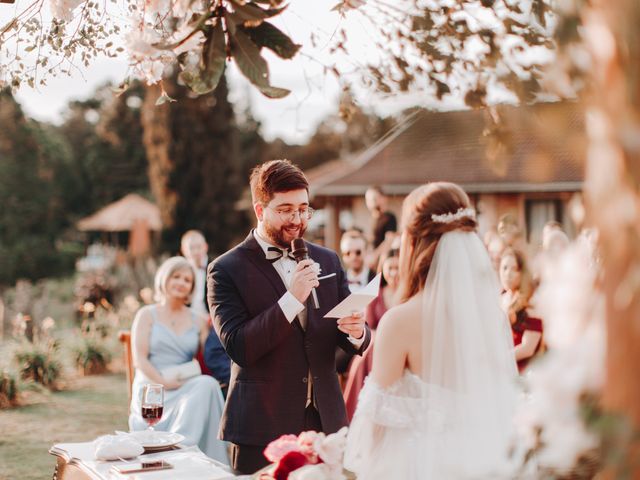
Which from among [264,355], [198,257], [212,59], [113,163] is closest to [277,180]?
[264,355]

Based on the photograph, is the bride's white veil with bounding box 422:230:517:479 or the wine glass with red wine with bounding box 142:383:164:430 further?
the wine glass with red wine with bounding box 142:383:164:430

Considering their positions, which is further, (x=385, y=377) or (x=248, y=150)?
(x=248, y=150)

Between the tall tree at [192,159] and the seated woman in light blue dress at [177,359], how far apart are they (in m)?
17.4

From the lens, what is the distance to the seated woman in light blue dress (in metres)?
5.74

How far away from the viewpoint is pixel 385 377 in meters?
2.56

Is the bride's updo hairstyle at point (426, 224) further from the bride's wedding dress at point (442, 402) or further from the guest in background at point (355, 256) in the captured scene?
the guest in background at point (355, 256)

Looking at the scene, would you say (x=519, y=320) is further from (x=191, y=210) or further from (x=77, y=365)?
(x=191, y=210)

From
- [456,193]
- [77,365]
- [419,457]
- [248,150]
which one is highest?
[248,150]

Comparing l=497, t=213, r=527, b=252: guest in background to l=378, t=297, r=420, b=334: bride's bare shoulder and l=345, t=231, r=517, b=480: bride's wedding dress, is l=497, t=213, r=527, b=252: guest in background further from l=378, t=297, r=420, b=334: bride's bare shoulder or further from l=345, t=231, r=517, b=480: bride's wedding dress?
l=378, t=297, r=420, b=334: bride's bare shoulder

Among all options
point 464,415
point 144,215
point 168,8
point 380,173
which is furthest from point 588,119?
point 144,215

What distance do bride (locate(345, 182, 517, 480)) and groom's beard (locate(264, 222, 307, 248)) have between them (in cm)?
92

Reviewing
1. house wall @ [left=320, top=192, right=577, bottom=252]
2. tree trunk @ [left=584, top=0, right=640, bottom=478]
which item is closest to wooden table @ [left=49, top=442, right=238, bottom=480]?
tree trunk @ [left=584, top=0, right=640, bottom=478]

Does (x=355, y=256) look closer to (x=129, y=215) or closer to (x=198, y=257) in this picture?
(x=198, y=257)

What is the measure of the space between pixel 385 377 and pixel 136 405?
3.69 metres
